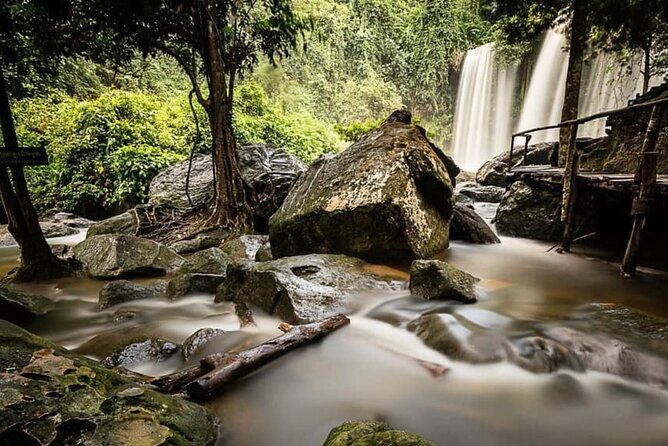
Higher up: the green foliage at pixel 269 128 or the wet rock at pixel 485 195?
the green foliage at pixel 269 128

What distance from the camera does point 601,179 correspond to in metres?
4.43

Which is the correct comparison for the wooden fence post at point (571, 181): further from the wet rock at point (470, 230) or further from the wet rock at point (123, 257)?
the wet rock at point (123, 257)

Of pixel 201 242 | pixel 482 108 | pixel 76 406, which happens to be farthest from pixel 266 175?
pixel 482 108

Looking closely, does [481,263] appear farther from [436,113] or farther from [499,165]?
[436,113]

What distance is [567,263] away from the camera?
4.72m

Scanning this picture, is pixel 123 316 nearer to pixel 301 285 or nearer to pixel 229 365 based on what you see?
pixel 301 285

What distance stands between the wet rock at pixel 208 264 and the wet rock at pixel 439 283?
2.36m

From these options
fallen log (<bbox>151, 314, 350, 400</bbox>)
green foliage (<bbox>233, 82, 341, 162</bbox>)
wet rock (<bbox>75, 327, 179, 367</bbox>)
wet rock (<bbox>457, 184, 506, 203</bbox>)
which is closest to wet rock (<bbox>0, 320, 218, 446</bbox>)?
fallen log (<bbox>151, 314, 350, 400</bbox>)

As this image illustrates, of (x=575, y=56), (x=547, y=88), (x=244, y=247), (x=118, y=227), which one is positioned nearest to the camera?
(x=244, y=247)

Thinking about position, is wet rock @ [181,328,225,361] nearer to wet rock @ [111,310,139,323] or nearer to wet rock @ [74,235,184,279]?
wet rock @ [111,310,139,323]


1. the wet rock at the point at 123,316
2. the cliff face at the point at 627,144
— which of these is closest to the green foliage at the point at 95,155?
the wet rock at the point at 123,316

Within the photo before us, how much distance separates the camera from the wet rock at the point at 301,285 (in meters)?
3.07

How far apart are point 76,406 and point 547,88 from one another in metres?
21.9

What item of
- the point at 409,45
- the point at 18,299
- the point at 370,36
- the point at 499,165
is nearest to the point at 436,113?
the point at 409,45
